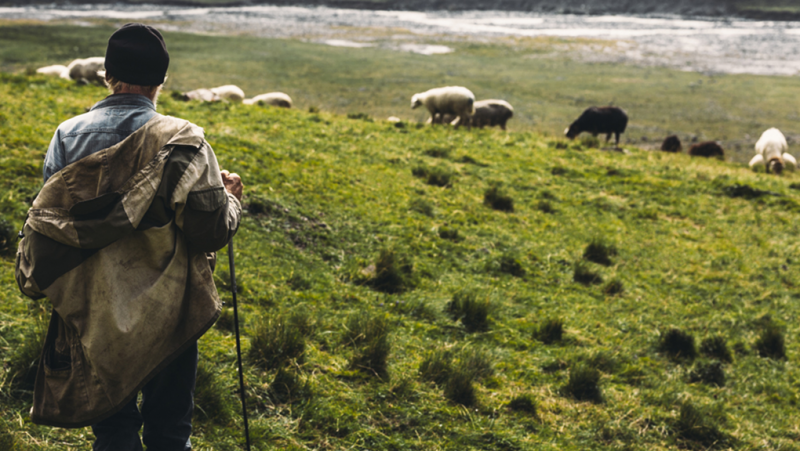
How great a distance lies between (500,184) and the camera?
10.9 meters

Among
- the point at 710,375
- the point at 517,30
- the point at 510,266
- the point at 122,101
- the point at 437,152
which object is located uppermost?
the point at 517,30

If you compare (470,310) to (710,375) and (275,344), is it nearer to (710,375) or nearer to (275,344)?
(275,344)

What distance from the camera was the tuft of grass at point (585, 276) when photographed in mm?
7750

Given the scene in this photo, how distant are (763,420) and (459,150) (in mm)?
8540

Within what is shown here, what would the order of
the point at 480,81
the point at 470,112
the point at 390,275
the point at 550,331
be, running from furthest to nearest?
the point at 480,81 < the point at 470,112 < the point at 390,275 < the point at 550,331

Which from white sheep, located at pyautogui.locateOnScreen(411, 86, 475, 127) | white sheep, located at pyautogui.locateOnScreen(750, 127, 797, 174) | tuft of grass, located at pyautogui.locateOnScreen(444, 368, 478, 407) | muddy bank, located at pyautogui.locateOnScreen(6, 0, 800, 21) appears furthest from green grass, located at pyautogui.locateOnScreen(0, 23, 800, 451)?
muddy bank, located at pyautogui.locateOnScreen(6, 0, 800, 21)

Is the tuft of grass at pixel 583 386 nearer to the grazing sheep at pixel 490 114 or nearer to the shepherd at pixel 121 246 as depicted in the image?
the shepherd at pixel 121 246

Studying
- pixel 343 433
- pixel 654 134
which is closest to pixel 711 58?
pixel 654 134

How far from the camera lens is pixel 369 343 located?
4992 millimetres

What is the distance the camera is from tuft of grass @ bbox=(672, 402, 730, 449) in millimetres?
4758

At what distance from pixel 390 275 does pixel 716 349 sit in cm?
377

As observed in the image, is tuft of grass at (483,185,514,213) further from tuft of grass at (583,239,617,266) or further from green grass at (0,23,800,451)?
tuft of grass at (583,239,617,266)

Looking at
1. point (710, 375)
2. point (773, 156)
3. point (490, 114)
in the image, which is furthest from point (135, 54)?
point (773, 156)

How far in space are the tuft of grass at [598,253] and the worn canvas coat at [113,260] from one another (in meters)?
6.96
